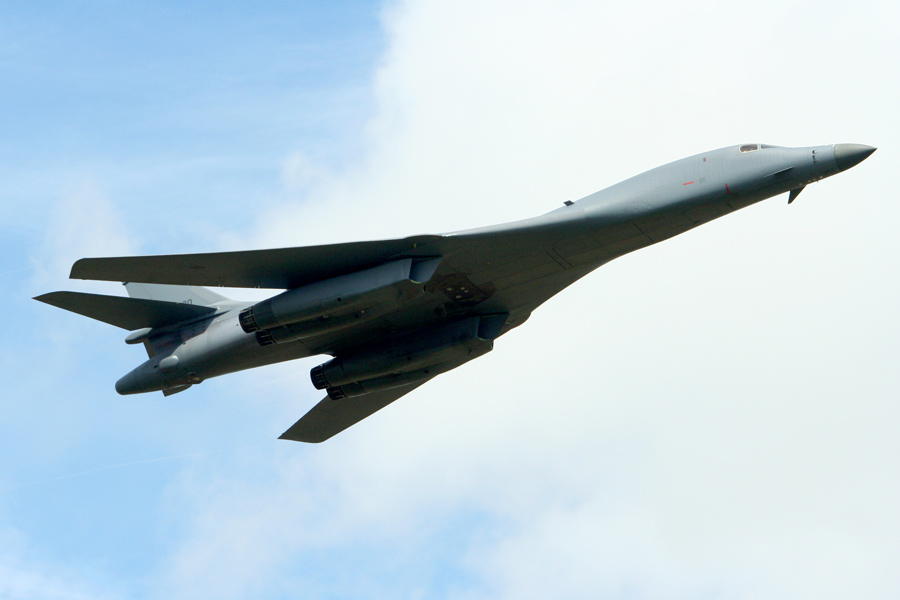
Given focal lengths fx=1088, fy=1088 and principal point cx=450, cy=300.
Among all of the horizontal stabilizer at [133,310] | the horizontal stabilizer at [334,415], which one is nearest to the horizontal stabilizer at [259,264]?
the horizontal stabilizer at [133,310]

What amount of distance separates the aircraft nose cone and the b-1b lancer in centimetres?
3

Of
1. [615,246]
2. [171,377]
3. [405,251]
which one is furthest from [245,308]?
[615,246]

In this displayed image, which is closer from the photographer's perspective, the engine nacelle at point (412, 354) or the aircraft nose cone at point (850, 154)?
the aircraft nose cone at point (850, 154)

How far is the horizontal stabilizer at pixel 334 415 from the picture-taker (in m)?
29.4

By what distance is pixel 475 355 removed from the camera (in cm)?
2602

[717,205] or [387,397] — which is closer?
[717,205]

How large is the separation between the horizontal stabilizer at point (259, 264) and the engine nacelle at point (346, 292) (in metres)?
0.24

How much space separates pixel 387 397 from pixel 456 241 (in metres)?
8.40

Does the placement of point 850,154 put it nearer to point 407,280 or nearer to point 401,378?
point 407,280

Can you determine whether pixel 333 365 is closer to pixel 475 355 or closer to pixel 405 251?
pixel 475 355

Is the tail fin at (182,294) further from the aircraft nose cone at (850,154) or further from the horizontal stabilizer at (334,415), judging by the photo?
the aircraft nose cone at (850,154)

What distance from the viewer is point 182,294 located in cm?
2650

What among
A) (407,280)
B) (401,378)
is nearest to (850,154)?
(407,280)

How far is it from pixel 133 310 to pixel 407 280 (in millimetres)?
7518
